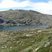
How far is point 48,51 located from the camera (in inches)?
965

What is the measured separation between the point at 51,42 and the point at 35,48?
2566mm

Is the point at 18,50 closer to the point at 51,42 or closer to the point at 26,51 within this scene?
the point at 26,51

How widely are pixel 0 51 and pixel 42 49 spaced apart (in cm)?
621

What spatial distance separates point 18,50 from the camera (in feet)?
88.4

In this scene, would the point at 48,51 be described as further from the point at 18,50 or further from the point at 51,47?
the point at 18,50

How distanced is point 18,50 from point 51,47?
467 cm

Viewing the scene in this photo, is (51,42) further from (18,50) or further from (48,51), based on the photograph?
(18,50)

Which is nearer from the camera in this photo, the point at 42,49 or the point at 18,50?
the point at 42,49

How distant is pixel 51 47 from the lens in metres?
25.2

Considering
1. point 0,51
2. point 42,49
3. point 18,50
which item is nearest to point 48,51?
point 42,49

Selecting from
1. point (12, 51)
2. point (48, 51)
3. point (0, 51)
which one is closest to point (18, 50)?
point (12, 51)

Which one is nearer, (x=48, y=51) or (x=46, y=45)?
(x=48, y=51)

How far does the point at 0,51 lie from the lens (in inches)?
1081

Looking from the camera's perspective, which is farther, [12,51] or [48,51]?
[12,51]
